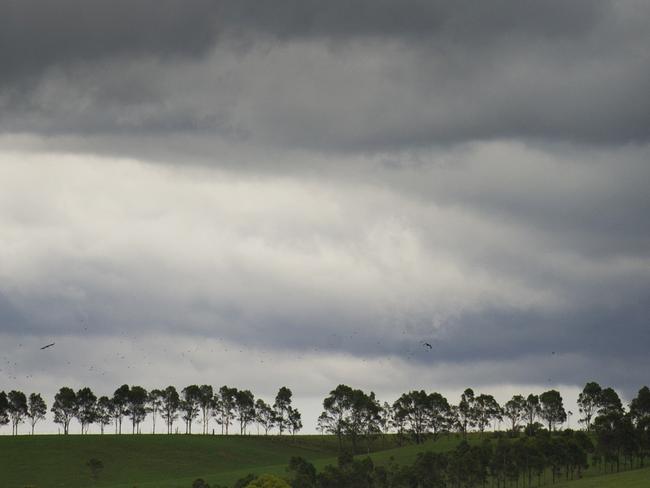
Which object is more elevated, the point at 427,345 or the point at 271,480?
the point at 427,345

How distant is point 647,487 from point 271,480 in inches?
2385

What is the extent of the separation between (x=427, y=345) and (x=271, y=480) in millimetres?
39551

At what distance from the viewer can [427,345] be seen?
174 metres

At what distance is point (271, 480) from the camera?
19600 centimetres

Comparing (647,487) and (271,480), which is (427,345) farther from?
(647,487)

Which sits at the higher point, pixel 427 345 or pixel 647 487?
pixel 427 345

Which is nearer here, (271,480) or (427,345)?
(427,345)

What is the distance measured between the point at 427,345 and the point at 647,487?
171ft

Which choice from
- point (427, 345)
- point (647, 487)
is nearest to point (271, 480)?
point (427, 345)

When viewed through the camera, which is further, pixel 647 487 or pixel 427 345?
pixel 647 487

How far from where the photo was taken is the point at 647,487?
200 m
